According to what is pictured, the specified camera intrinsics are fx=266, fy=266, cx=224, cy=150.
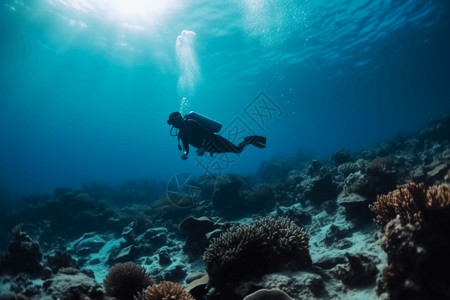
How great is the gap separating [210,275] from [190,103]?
2336 inches

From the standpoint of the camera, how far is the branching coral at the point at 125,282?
18.9 feet

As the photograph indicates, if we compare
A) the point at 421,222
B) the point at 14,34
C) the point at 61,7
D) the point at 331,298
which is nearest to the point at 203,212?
the point at 331,298

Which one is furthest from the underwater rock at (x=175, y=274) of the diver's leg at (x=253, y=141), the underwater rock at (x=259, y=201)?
the underwater rock at (x=259, y=201)

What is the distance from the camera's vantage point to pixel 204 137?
37.2ft

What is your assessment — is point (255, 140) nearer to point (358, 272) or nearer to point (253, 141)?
point (253, 141)

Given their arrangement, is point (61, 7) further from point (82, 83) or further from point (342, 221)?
point (342, 221)

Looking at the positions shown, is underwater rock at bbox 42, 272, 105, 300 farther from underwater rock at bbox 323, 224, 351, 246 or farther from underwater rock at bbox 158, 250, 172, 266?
underwater rock at bbox 323, 224, 351, 246

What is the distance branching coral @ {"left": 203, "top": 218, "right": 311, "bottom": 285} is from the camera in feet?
16.5

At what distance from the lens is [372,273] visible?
4.26m

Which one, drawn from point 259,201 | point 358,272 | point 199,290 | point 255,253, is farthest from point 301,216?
point 199,290

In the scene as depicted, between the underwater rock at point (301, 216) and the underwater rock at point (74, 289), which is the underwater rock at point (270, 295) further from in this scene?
the underwater rock at point (301, 216)

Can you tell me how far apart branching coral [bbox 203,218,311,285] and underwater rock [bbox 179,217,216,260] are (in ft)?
12.9

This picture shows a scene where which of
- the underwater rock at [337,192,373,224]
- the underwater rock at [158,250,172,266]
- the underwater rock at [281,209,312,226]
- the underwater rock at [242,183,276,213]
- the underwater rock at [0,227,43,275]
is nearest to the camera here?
the underwater rock at [337,192,373,224]

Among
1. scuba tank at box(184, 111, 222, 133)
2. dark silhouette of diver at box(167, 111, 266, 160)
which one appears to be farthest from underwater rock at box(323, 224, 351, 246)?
scuba tank at box(184, 111, 222, 133)
